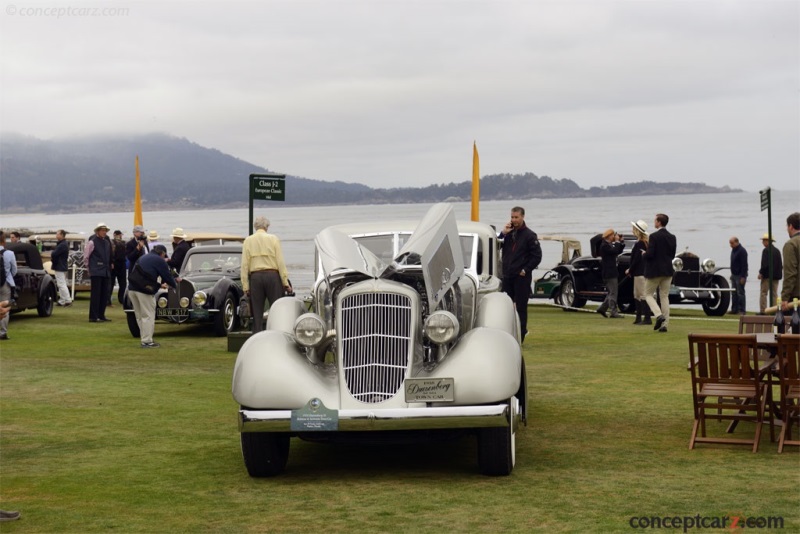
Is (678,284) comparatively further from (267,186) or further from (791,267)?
(791,267)

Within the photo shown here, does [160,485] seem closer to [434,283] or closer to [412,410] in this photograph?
[412,410]

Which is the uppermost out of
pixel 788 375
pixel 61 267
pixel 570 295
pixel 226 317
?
pixel 788 375

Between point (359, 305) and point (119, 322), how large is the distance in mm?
15244

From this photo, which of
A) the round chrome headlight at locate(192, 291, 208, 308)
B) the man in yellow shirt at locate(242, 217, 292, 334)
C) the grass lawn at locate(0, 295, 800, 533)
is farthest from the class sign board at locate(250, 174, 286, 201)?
the grass lawn at locate(0, 295, 800, 533)

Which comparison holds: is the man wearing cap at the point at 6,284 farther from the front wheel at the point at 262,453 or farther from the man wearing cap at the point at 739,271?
the man wearing cap at the point at 739,271

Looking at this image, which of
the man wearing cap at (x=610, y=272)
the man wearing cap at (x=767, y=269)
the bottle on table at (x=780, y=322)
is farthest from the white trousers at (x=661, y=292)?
the bottle on table at (x=780, y=322)

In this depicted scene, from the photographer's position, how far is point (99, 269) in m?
22.1

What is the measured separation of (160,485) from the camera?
25.1 feet

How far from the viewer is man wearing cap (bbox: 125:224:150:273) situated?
22.9 meters

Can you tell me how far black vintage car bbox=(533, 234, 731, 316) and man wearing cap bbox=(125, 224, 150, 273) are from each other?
954cm

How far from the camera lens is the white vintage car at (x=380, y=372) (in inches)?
293

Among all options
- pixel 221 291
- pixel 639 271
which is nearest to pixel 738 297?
pixel 639 271

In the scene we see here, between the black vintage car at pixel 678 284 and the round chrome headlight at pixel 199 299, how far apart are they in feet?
30.0

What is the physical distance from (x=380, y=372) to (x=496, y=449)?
0.94m
